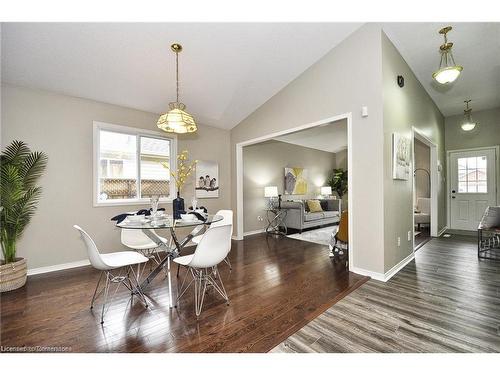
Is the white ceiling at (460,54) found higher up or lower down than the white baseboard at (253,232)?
higher up

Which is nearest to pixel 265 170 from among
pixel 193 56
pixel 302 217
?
pixel 302 217

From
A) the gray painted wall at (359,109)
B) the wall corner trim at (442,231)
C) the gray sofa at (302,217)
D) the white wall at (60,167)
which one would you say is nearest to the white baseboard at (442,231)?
the wall corner trim at (442,231)

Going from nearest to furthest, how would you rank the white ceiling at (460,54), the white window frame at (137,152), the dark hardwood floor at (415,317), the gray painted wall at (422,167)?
1. the dark hardwood floor at (415,317)
2. the white ceiling at (460,54)
3. the white window frame at (137,152)
4. the gray painted wall at (422,167)

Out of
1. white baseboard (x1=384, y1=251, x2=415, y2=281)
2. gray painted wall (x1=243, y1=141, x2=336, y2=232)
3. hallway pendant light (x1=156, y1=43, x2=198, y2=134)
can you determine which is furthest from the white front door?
hallway pendant light (x1=156, y1=43, x2=198, y2=134)

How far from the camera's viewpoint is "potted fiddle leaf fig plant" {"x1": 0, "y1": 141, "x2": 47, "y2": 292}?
8.43 ft

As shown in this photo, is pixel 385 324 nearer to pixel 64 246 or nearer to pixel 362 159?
pixel 362 159

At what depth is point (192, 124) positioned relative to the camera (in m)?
2.70

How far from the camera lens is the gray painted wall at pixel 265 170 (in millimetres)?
5684

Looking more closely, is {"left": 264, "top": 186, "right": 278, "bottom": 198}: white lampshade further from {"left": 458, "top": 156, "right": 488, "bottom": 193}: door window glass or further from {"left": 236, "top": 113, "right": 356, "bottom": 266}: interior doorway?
{"left": 458, "top": 156, "right": 488, "bottom": 193}: door window glass

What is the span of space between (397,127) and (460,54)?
5.80ft

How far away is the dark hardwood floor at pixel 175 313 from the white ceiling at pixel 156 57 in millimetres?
2703

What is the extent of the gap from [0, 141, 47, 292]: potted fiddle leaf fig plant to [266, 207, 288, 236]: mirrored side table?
4.48 metres

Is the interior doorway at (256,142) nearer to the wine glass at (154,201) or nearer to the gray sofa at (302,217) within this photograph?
the gray sofa at (302,217)

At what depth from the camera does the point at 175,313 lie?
204 cm
